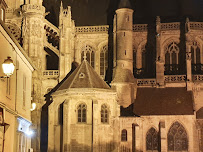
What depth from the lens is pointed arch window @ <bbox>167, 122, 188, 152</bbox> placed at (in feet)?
134

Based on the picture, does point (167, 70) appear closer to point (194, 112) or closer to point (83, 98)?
point (194, 112)

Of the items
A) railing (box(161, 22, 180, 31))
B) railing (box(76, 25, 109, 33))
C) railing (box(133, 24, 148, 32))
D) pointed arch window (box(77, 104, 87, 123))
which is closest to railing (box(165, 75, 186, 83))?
railing (box(161, 22, 180, 31))

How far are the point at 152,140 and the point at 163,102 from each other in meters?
3.47

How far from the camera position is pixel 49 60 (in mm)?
48094

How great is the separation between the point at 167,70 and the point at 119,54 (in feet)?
17.2

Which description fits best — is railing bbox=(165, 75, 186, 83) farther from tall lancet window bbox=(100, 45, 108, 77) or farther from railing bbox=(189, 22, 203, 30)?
tall lancet window bbox=(100, 45, 108, 77)

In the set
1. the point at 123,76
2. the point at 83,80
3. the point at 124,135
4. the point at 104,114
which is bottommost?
the point at 124,135

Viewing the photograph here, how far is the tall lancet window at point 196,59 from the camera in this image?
151ft

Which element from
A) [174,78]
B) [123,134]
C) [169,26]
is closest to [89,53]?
[169,26]

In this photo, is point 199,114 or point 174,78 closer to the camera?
point 199,114

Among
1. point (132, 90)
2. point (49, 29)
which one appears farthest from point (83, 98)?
point (49, 29)

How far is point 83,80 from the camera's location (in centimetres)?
4088

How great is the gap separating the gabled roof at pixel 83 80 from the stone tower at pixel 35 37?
2793mm

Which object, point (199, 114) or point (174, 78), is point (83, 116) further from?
point (199, 114)
